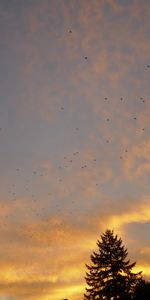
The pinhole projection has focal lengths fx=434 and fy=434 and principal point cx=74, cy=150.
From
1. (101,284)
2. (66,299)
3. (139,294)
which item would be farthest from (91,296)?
(66,299)

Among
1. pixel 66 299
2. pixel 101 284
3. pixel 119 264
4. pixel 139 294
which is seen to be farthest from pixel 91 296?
→ pixel 66 299

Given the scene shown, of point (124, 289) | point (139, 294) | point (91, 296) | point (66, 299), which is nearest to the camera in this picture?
point (139, 294)

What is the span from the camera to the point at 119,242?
55.0 m

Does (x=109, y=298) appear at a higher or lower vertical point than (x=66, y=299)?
lower

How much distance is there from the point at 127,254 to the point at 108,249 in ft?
7.99

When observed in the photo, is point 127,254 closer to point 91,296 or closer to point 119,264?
point 119,264

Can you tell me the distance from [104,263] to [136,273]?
4108mm

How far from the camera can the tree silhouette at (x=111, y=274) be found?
168 feet

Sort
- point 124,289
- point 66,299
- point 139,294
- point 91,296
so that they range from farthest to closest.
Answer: point 66,299 → point 91,296 → point 124,289 → point 139,294

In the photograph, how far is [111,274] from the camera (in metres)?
52.7

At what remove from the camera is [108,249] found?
179ft

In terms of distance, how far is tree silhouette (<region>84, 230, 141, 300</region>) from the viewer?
51219 mm

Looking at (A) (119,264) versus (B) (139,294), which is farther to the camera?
(A) (119,264)

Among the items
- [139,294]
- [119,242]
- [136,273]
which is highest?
[119,242]
